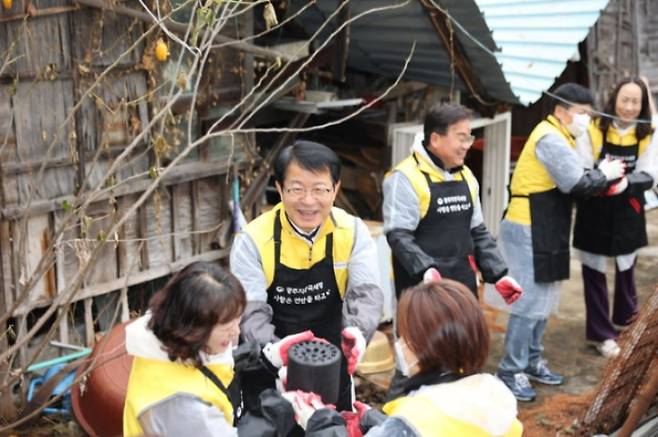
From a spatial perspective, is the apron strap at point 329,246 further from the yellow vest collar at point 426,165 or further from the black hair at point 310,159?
the yellow vest collar at point 426,165

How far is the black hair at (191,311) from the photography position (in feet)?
9.95

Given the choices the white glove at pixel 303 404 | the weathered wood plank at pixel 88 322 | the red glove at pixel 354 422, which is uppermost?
the white glove at pixel 303 404

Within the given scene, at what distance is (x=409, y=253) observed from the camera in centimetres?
544

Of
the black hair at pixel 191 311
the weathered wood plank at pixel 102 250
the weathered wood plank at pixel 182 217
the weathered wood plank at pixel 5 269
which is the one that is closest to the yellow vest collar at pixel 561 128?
the weathered wood plank at pixel 182 217

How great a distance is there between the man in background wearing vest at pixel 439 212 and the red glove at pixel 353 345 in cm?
126

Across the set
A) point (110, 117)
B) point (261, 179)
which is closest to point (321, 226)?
point (110, 117)

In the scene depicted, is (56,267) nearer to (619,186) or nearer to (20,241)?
(20,241)

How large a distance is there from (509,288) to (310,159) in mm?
1942

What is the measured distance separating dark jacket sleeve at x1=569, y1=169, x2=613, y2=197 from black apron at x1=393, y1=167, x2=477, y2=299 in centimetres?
109

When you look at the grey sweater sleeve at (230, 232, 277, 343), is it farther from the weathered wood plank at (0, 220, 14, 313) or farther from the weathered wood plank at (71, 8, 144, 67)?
the weathered wood plank at (71, 8, 144, 67)

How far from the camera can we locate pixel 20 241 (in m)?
5.60

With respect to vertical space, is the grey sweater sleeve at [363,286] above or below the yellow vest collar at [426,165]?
below

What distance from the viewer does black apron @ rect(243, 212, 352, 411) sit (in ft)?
14.6

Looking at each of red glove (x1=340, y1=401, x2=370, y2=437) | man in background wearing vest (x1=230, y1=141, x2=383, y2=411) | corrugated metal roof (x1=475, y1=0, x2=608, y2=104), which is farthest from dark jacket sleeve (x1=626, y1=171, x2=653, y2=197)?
red glove (x1=340, y1=401, x2=370, y2=437)
